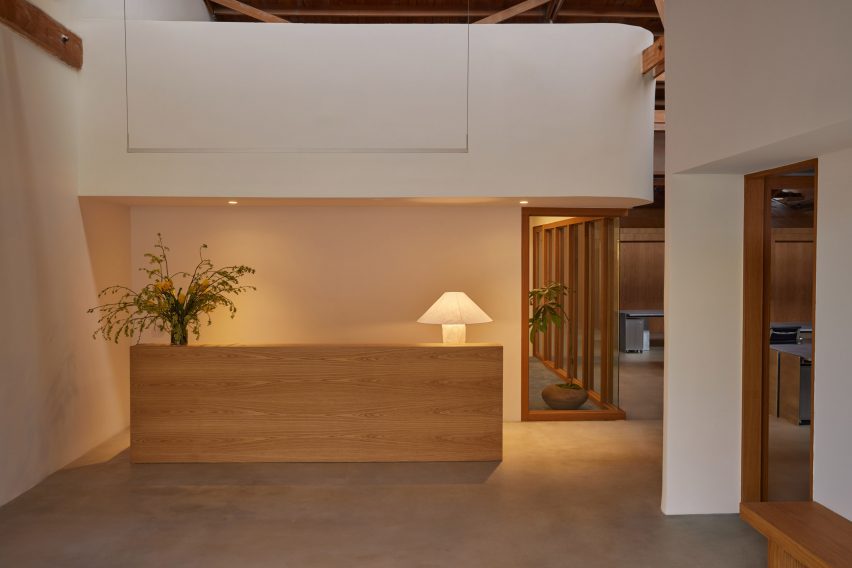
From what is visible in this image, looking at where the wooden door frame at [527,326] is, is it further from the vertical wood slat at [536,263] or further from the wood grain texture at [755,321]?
the vertical wood slat at [536,263]

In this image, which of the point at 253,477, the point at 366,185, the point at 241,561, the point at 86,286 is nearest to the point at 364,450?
the point at 253,477

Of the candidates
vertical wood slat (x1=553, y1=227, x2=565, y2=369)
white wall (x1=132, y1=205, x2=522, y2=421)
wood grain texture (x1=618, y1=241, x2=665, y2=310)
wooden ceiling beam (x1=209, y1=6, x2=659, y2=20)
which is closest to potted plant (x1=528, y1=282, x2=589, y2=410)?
white wall (x1=132, y1=205, x2=522, y2=421)

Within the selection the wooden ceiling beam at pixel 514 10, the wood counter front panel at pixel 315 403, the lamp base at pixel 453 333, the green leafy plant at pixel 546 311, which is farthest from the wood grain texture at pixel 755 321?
the wooden ceiling beam at pixel 514 10

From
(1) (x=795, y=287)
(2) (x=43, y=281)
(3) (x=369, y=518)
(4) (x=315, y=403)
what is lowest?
(3) (x=369, y=518)

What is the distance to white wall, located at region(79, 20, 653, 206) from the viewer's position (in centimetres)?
512

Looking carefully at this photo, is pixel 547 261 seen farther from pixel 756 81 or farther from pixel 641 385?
pixel 756 81

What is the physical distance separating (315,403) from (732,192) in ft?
10.0

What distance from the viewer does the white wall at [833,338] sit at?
3039mm

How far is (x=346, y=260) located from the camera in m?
6.09

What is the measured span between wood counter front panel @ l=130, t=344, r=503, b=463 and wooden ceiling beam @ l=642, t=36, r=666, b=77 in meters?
2.41

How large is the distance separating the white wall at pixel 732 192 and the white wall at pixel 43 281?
3.96m

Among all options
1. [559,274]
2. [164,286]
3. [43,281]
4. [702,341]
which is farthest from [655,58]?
[43,281]

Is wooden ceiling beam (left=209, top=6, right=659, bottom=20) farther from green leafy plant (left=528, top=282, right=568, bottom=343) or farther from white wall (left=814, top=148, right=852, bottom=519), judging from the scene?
white wall (left=814, top=148, right=852, bottom=519)

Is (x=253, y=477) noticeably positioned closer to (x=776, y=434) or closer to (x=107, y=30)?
(x=107, y=30)
